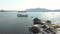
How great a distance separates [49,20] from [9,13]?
69cm

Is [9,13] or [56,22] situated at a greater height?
[9,13]

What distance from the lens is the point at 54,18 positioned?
1761 millimetres

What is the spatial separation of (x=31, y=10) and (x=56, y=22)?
0.48 metres

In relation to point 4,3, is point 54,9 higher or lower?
lower

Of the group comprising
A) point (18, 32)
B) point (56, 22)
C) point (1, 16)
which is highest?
point (1, 16)

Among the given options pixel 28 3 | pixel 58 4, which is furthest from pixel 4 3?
pixel 58 4

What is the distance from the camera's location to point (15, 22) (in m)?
1.73

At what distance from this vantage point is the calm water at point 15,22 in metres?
1.71

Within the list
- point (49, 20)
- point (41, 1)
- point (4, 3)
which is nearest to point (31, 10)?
point (41, 1)

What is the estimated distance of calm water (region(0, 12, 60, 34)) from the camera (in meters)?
1.71

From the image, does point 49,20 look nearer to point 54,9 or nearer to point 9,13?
point 54,9

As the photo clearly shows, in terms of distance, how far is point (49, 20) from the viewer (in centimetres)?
176

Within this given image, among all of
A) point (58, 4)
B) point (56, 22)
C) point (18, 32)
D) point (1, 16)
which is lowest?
point (18, 32)

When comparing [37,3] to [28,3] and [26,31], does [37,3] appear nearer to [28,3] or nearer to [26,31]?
[28,3]
